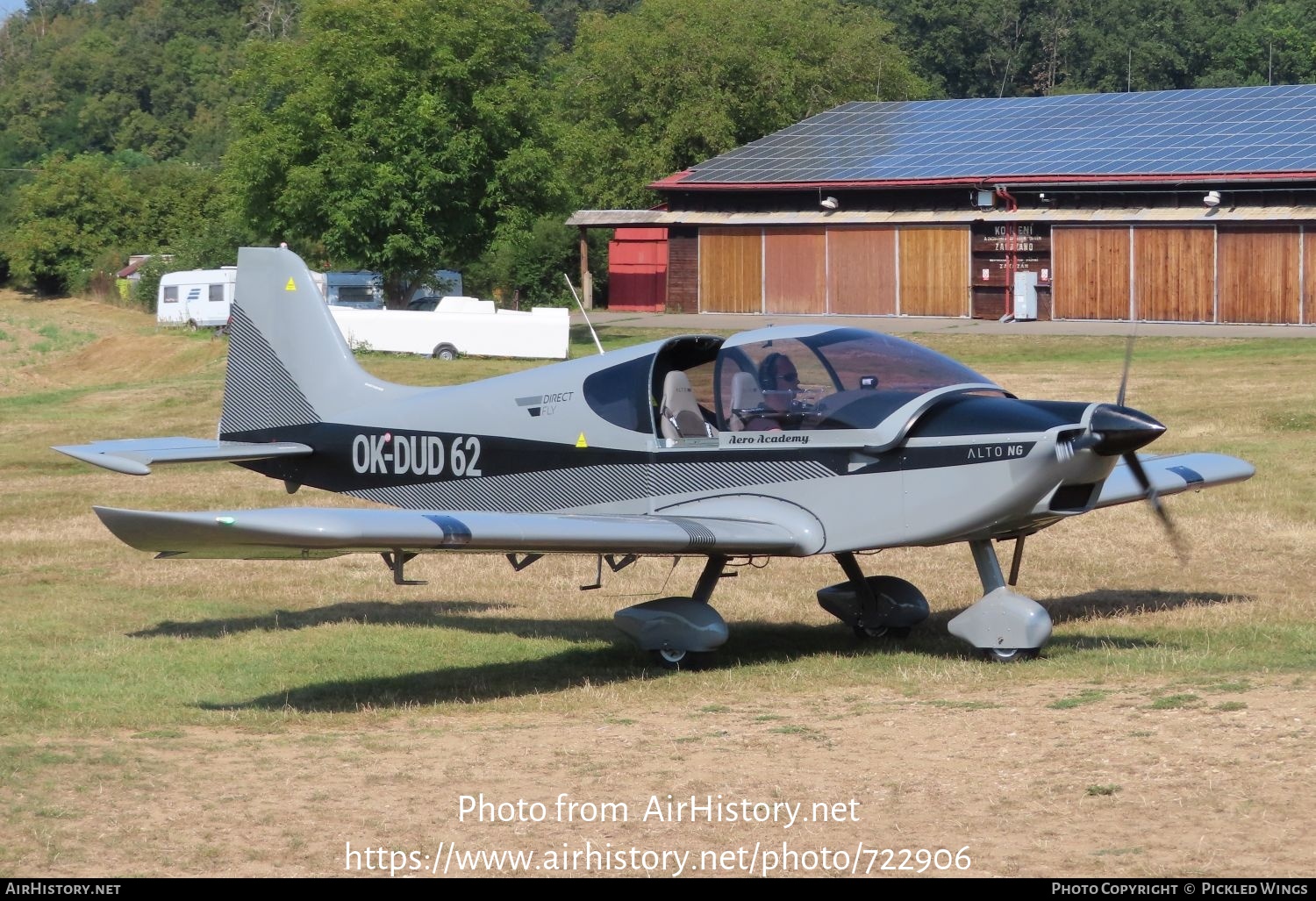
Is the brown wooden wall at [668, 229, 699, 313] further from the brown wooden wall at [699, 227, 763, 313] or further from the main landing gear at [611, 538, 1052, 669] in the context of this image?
the main landing gear at [611, 538, 1052, 669]

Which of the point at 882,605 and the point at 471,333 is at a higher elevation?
the point at 882,605

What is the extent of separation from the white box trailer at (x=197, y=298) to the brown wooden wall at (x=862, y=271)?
1507 cm

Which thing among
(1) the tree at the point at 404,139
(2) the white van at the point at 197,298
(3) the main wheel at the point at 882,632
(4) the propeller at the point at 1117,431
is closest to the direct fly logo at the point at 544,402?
(3) the main wheel at the point at 882,632

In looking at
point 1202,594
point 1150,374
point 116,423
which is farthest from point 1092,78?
point 1202,594

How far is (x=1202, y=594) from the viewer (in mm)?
13586

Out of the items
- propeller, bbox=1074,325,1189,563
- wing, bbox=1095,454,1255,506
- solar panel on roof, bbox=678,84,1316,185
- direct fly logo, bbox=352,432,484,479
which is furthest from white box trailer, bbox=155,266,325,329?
propeller, bbox=1074,325,1189,563

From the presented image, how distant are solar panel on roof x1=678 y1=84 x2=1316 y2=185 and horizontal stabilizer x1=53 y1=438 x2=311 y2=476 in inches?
1293

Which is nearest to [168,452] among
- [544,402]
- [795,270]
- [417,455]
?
[417,455]

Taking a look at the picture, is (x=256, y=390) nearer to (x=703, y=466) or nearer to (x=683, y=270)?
(x=703, y=466)

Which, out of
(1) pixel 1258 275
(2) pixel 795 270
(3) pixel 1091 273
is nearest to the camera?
(1) pixel 1258 275

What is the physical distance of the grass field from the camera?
7625 mm

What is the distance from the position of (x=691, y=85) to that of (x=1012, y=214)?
18.8 m

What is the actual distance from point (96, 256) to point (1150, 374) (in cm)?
5050

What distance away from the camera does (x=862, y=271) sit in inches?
1868
